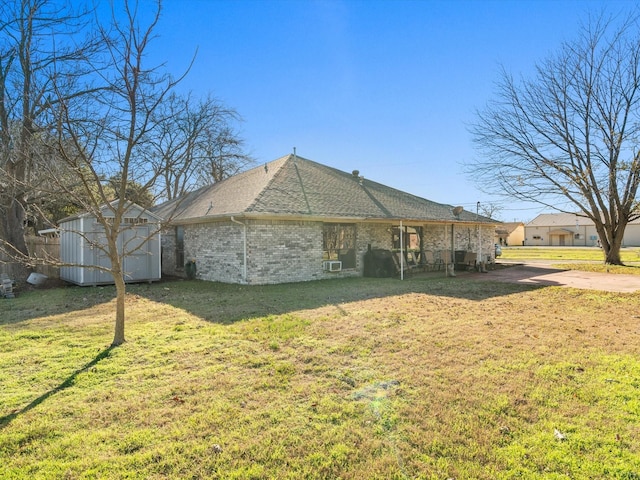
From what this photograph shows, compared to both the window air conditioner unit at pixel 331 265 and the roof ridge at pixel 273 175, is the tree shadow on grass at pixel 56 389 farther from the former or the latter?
the window air conditioner unit at pixel 331 265

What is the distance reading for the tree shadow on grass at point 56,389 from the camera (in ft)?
10.6

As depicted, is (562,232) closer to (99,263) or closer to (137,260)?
(137,260)

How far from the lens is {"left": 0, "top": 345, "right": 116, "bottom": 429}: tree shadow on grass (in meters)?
3.24

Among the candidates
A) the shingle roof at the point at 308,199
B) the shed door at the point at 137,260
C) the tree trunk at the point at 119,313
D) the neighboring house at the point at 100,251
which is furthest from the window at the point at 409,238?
the tree trunk at the point at 119,313

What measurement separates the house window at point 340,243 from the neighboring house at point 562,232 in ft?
178

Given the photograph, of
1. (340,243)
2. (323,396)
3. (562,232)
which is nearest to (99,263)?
(340,243)

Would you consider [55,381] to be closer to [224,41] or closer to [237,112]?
[224,41]

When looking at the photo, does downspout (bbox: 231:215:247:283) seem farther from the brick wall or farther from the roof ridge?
the roof ridge

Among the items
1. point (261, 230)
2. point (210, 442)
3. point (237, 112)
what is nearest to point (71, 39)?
point (261, 230)

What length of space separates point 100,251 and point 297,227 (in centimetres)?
626

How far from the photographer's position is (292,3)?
32.3 feet

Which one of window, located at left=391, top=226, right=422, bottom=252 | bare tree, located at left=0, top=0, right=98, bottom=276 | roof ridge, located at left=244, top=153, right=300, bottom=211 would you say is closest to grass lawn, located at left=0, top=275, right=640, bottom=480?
roof ridge, located at left=244, top=153, right=300, bottom=211

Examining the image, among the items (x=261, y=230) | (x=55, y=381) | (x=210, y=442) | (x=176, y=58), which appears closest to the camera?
(x=210, y=442)

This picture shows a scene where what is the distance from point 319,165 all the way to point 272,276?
24.8 ft
